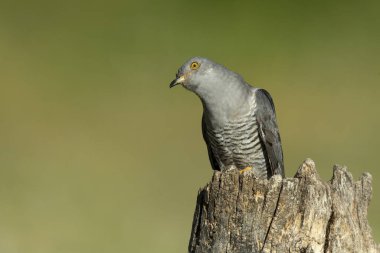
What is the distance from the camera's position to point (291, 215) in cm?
307

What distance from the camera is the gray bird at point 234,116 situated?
15.2ft

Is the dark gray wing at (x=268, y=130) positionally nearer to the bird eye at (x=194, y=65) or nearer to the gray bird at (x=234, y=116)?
the gray bird at (x=234, y=116)

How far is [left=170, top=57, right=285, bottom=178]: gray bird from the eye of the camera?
4.63 metres

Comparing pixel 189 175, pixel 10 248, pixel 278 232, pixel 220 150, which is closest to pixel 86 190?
pixel 189 175

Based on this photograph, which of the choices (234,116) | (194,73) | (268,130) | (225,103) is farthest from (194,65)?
(268,130)

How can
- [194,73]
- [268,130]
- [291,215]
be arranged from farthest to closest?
[268,130] → [194,73] → [291,215]

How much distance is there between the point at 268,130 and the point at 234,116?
0.88ft

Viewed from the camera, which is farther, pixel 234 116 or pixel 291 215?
pixel 234 116

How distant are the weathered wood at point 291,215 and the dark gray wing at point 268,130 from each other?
1.60m

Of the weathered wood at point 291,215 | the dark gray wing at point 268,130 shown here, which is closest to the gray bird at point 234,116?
the dark gray wing at point 268,130

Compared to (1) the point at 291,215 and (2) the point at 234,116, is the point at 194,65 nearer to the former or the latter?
(2) the point at 234,116

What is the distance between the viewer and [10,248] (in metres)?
6.23

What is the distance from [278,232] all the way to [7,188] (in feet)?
17.6

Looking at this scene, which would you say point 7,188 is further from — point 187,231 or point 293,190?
point 293,190
